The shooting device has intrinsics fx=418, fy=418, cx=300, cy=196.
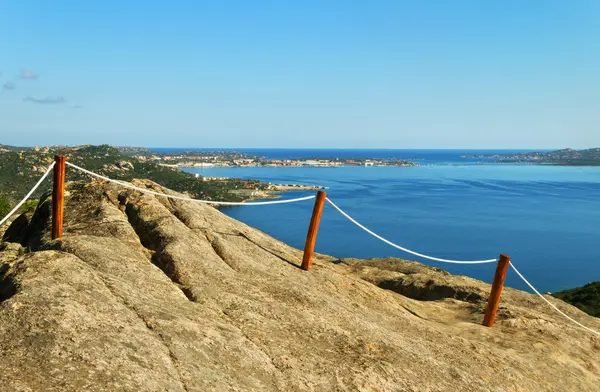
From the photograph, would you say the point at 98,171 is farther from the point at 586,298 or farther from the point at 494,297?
the point at 494,297

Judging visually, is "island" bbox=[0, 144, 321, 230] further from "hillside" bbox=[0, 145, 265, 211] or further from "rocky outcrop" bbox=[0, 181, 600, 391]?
"rocky outcrop" bbox=[0, 181, 600, 391]

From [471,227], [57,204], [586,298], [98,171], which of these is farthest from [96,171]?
[57,204]

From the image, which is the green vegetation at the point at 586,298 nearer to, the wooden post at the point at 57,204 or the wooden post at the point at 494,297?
the wooden post at the point at 494,297

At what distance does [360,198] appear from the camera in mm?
143250

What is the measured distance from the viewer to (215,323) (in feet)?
25.1

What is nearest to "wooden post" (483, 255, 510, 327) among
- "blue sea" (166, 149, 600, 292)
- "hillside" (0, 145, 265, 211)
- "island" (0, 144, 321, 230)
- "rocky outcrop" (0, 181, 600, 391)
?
"rocky outcrop" (0, 181, 600, 391)

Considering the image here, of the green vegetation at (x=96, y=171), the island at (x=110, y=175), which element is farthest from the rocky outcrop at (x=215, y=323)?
the island at (x=110, y=175)

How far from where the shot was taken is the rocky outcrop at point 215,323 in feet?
18.9

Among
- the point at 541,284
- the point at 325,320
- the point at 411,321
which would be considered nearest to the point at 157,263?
the point at 325,320

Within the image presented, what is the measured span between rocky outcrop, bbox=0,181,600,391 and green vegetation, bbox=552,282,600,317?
103 ft

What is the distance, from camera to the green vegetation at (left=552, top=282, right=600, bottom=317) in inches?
1542

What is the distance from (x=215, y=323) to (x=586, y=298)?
4665 cm

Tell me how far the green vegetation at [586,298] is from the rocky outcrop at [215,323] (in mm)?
31258

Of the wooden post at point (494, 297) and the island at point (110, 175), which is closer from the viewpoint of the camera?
the wooden post at point (494, 297)
